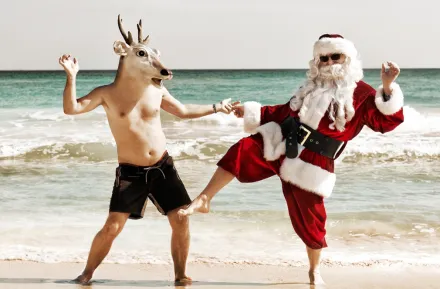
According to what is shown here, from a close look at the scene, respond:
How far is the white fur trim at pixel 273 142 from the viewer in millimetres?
4109

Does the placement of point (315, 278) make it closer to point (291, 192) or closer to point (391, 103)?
point (291, 192)

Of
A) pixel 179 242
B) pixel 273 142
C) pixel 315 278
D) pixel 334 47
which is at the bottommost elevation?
pixel 315 278

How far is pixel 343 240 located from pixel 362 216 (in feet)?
2.44

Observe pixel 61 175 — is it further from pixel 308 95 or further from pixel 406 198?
pixel 308 95

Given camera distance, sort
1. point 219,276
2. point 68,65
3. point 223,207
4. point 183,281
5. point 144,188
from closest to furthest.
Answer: point 68,65, point 144,188, point 183,281, point 219,276, point 223,207

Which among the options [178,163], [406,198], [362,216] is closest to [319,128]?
[362,216]

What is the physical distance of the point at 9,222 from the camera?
20.2 feet

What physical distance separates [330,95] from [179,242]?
119 cm

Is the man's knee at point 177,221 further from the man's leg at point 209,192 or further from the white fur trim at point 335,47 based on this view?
the white fur trim at point 335,47

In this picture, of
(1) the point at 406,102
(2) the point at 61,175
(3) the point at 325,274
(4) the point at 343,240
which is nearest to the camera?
(3) the point at 325,274

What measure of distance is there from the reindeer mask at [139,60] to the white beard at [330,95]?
2.47 ft

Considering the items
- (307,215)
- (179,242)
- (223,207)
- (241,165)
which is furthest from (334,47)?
(223,207)

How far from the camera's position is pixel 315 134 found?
404 cm

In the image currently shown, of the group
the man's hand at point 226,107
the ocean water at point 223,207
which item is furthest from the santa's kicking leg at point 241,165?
the ocean water at point 223,207
